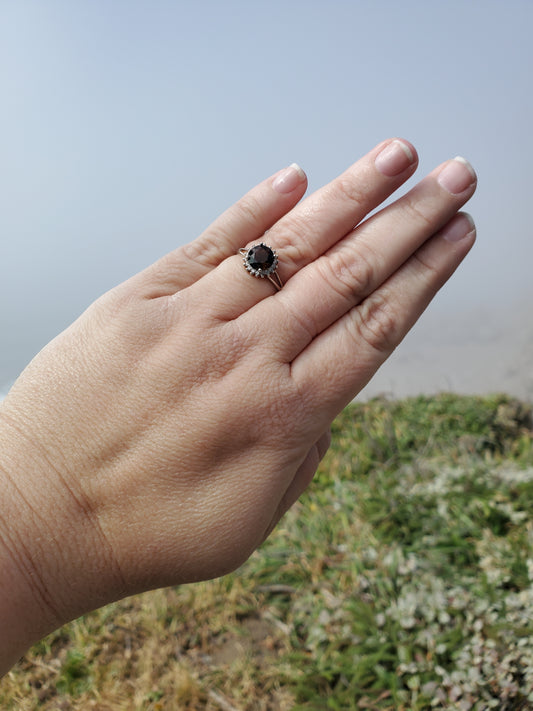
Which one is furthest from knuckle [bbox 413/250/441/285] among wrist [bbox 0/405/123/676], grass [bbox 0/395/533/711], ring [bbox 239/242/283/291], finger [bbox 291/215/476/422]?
grass [bbox 0/395/533/711]

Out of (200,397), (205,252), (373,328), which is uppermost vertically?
(205,252)

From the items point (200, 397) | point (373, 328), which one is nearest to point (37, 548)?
point (200, 397)

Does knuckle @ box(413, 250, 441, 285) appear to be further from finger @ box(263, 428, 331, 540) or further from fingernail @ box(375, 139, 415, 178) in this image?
finger @ box(263, 428, 331, 540)

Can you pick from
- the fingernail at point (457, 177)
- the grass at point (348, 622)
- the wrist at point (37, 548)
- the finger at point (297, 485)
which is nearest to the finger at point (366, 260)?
the fingernail at point (457, 177)

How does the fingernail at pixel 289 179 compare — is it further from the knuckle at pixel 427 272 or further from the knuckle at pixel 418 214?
the knuckle at pixel 427 272

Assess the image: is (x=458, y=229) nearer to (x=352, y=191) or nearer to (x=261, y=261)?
(x=352, y=191)

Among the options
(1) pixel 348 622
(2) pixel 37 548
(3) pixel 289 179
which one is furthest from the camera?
(1) pixel 348 622

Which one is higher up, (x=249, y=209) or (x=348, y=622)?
(x=249, y=209)
